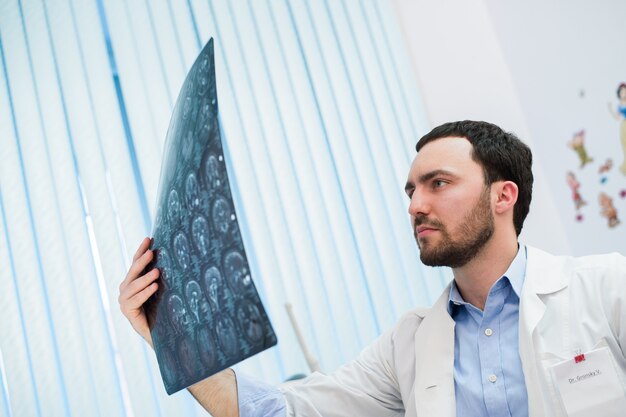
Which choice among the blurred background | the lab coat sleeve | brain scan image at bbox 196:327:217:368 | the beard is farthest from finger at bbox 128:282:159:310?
the blurred background

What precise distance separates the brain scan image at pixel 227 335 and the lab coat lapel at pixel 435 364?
635mm

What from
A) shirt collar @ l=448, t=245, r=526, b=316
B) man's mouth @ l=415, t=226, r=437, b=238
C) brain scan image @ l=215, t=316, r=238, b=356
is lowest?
shirt collar @ l=448, t=245, r=526, b=316

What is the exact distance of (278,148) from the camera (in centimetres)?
254

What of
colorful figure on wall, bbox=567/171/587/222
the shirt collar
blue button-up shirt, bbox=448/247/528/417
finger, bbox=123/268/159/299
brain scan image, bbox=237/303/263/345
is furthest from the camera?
colorful figure on wall, bbox=567/171/587/222

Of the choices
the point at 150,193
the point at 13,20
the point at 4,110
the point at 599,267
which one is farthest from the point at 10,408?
the point at 599,267

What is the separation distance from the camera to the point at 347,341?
8.01 feet

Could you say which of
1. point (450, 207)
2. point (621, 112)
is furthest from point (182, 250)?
point (621, 112)

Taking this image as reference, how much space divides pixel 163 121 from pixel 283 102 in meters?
0.52

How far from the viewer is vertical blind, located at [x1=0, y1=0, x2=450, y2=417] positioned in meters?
2.09

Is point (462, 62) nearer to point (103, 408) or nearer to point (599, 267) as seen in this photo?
point (599, 267)

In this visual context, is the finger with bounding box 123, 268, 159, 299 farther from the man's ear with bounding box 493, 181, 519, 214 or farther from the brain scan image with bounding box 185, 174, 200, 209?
the man's ear with bounding box 493, 181, 519, 214

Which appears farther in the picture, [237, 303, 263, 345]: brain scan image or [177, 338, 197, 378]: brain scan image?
[177, 338, 197, 378]: brain scan image

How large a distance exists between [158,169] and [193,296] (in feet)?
4.59

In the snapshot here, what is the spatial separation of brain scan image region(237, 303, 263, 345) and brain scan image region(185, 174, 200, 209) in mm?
185
